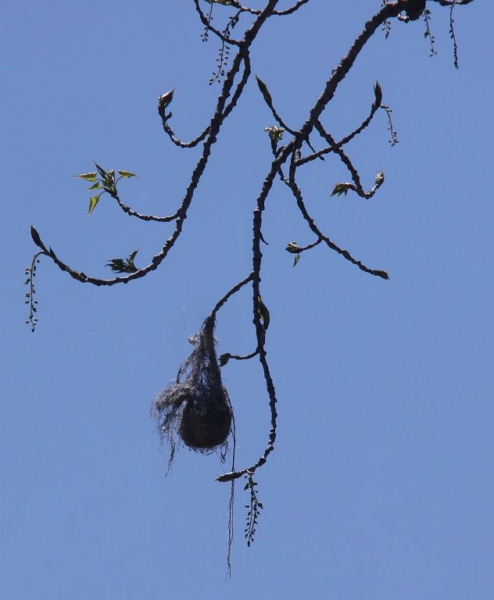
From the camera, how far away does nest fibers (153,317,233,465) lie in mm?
4340

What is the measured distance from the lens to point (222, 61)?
3.53 meters

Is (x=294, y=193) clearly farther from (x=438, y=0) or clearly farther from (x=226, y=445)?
(x=226, y=445)

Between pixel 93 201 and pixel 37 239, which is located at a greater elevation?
pixel 93 201

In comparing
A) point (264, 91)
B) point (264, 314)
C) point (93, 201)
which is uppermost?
point (264, 91)

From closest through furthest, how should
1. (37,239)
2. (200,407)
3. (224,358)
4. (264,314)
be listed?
(37,239) → (264,314) → (224,358) → (200,407)

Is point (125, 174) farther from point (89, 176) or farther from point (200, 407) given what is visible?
point (200, 407)

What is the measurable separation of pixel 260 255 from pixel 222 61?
747mm

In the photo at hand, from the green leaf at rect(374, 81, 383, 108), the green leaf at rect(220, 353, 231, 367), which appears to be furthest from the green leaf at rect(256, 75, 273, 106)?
the green leaf at rect(220, 353, 231, 367)

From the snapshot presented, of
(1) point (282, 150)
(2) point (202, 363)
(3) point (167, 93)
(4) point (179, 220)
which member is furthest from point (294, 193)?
(2) point (202, 363)

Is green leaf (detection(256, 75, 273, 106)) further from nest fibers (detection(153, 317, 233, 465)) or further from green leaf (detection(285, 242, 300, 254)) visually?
nest fibers (detection(153, 317, 233, 465))

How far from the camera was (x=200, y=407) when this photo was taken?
436 cm

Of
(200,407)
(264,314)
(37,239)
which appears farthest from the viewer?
(200,407)

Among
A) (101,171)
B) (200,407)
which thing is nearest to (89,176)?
(101,171)

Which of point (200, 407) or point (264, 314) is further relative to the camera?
point (200, 407)
